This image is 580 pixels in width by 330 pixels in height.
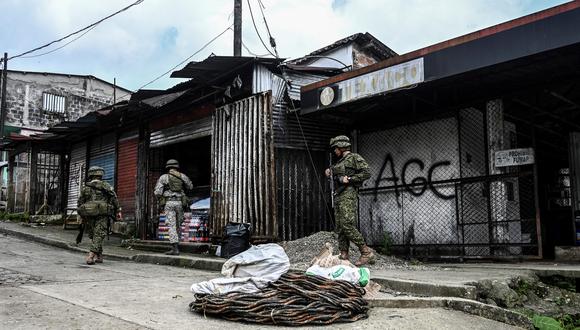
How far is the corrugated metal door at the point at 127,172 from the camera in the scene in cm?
1438

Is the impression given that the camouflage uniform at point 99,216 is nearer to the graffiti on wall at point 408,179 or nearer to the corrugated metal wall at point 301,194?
the corrugated metal wall at point 301,194

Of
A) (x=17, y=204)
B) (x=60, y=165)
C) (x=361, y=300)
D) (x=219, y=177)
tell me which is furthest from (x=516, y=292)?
(x=17, y=204)

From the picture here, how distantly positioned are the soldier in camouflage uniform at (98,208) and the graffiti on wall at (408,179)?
16.9ft

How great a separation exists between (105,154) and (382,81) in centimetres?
1116

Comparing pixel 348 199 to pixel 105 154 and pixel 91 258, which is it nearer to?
pixel 91 258

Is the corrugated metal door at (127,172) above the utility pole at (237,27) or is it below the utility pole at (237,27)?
below

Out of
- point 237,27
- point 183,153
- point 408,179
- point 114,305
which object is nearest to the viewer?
point 114,305

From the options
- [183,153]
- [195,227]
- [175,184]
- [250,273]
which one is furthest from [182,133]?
[250,273]

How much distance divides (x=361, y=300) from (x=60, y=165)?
1726 centimetres

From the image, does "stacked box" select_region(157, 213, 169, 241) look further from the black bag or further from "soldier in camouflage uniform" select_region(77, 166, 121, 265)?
the black bag

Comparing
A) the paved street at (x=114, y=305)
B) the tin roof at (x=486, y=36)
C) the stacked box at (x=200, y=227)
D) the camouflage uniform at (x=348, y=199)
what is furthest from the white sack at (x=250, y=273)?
the stacked box at (x=200, y=227)

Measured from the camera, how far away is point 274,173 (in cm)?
927

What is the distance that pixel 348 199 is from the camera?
22.4 ft

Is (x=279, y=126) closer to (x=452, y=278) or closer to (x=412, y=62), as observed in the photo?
(x=412, y=62)
